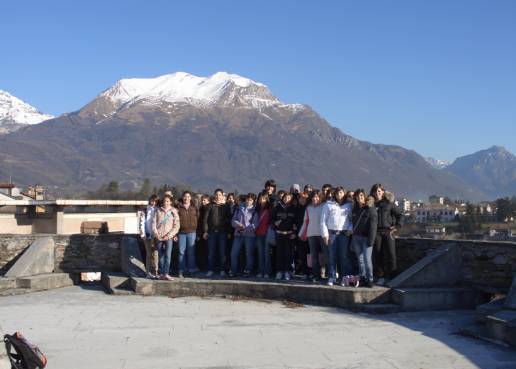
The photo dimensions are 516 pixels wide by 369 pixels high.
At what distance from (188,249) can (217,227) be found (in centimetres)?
72

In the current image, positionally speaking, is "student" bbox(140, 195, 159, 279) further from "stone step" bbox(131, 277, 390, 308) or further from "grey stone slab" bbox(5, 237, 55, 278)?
"grey stone slab" bbox(5, 237, 55, 278)

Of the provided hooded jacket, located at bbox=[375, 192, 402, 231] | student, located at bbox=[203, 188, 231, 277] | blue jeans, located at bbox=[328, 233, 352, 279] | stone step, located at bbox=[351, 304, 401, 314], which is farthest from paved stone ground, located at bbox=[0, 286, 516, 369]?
hooded jacket, located at bbox=[375, 192, 402, 231]

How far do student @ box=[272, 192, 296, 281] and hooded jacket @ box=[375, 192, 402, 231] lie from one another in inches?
61.8

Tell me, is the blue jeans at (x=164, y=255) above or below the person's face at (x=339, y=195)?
below

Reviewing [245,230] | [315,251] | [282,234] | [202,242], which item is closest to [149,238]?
[202,242]

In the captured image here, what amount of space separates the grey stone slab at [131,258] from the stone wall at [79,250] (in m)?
0.27

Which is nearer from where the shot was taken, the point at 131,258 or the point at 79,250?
the point at 131,258

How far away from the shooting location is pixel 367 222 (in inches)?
419

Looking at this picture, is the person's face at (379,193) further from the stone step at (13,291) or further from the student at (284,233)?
the stone step at (13,291)

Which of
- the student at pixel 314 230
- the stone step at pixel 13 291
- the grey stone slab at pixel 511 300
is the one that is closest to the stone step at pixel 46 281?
the stone step at pixel 13 291

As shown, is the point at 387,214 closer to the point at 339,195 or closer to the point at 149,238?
the point at 339,195

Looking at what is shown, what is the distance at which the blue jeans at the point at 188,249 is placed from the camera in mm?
12320

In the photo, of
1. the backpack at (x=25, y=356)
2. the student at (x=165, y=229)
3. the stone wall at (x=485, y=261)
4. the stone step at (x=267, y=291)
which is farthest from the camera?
the student at (x=165, y=229)

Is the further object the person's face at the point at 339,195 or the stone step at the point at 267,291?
the person's face at the point at 339,195
